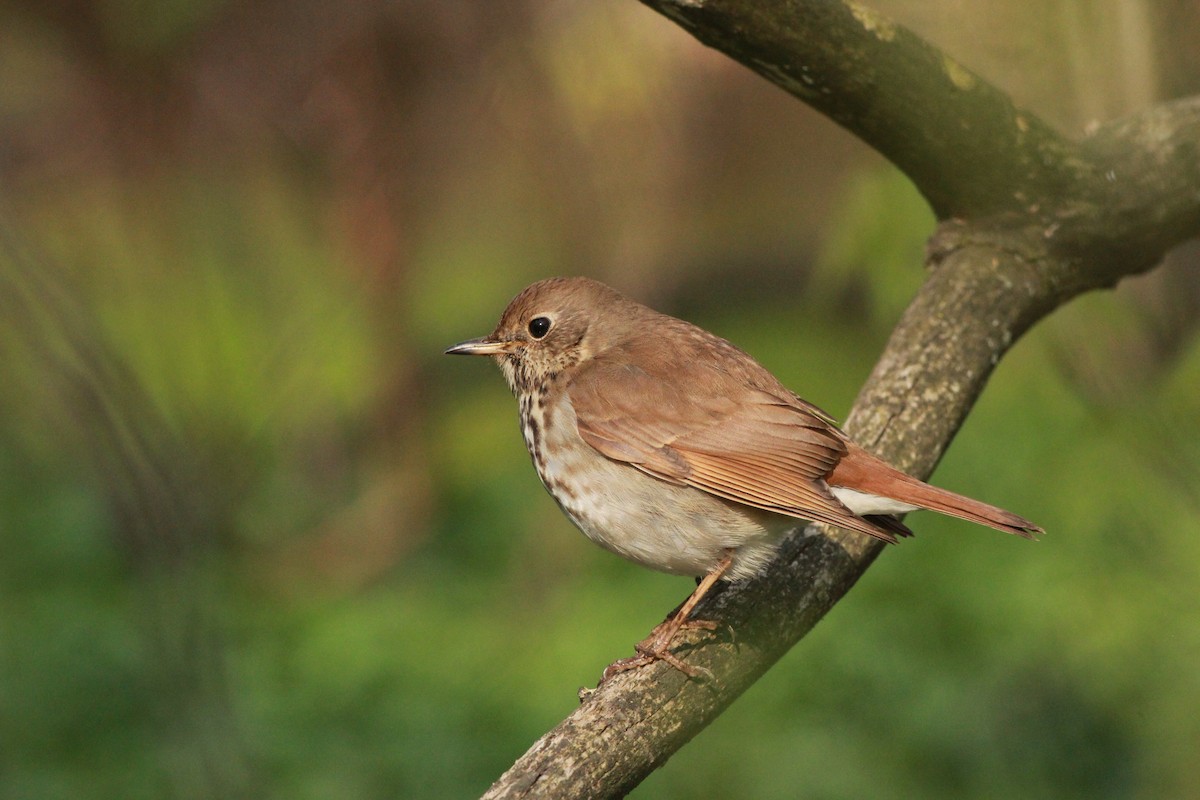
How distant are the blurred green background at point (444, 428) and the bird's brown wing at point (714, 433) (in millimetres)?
1039

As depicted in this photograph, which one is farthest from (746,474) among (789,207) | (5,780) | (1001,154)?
(789,207)

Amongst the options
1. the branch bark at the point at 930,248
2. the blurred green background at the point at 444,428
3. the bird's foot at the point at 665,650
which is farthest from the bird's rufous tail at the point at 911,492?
the blurred green background at the point at 444,428

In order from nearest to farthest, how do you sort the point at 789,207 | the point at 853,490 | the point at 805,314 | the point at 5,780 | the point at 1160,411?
the point at 853,490 → the point at 1160,411 → the point at 5,780 → the point at 805,314 → the point at 789,207

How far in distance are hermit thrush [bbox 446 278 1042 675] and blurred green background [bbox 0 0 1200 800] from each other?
96cm

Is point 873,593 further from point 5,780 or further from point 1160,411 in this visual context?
point 5,780

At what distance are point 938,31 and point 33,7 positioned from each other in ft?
18.3

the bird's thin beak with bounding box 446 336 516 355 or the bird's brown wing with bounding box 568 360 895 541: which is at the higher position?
the bird's brown wing with bounding box 568 360 895 541

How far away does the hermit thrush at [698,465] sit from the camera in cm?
304

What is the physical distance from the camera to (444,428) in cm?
919

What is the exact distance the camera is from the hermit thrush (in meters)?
3.04

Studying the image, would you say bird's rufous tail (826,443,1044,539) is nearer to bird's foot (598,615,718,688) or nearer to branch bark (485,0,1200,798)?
branch bark (485,0,1200,798)

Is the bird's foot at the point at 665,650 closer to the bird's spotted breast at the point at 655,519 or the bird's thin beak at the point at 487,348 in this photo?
the bird's spotted breast at the point at 655,519

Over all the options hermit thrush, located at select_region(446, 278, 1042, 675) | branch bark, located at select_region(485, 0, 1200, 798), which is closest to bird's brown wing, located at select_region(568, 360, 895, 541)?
hermit thrush, located at select_region(446, 278, 1042, 675)

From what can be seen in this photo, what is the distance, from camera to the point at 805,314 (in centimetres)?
993
